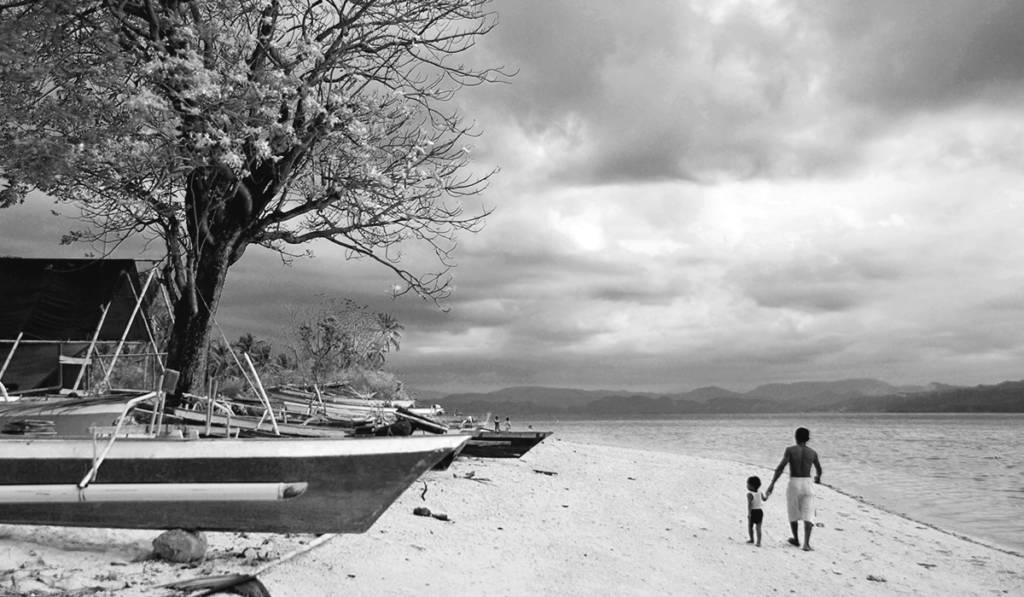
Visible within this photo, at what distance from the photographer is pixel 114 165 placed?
12.6 meters

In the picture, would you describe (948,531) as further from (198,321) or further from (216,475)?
(198,321)

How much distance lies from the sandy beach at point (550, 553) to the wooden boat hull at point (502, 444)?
1.65 meters

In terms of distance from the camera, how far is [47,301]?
1009 cm

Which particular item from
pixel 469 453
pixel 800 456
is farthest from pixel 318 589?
pixel 469 453

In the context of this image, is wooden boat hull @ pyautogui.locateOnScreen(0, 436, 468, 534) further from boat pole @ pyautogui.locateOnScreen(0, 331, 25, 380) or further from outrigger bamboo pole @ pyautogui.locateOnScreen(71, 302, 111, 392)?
boat pole @ pyautogui.locateOnScreen(0, 331, 25, 380)

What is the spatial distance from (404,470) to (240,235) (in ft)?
27.4

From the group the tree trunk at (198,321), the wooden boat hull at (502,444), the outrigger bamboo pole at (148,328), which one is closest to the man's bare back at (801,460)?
the wooden boat hull at (502,444)

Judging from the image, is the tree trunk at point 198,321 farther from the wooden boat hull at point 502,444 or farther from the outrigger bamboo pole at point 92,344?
the wooden boat hull at point 502,444

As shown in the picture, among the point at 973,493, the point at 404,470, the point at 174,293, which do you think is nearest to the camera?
the point at 404,470

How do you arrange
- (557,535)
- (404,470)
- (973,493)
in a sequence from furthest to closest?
(973,493)
(557,535)
(404,470)

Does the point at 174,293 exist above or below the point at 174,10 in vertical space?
below

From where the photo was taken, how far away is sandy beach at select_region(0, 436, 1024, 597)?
7.58 meters

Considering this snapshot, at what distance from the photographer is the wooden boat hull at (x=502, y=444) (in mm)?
19469

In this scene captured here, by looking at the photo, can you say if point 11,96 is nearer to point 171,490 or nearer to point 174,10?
point 174,10
